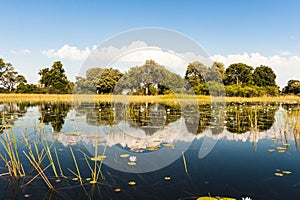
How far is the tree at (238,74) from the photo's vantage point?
37.8m

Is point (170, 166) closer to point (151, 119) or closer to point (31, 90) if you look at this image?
point (151, 119)

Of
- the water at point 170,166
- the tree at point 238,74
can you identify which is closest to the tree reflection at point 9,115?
the water at point 170,166

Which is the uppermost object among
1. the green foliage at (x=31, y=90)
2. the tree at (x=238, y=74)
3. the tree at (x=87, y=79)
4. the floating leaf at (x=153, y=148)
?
the tree at (x=238, y=74)

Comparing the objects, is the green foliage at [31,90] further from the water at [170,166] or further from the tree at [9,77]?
the water at [170,166]

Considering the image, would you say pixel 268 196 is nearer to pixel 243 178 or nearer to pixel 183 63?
pixel 243 178

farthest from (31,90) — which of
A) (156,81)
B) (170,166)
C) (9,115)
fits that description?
(170,166)

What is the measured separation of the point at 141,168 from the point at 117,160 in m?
0.51

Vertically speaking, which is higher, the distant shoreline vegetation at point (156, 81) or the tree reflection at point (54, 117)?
the distant shoreline vegetation at point (156, 81)

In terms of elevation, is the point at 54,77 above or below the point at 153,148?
above

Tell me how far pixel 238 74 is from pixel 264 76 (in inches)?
417

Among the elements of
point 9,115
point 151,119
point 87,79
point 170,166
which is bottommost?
point 170,166

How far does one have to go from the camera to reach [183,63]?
18.2 feet

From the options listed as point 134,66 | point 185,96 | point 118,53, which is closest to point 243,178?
point 118,53

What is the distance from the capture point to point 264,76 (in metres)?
45.7
